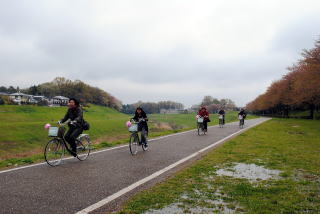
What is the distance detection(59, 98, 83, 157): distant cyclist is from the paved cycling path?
609 mm

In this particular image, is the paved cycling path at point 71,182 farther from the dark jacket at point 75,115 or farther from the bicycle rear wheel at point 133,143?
the dark jacket at point 75,115

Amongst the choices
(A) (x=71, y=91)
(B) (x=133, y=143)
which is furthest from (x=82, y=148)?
(A) (x=71, y=91)

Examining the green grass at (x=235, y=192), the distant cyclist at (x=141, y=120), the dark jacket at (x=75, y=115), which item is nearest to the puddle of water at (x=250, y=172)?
the green grass at (x=235, y=192)

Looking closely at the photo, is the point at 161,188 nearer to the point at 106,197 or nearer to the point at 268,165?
the point at 106,197

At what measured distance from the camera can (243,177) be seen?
6.28 meters

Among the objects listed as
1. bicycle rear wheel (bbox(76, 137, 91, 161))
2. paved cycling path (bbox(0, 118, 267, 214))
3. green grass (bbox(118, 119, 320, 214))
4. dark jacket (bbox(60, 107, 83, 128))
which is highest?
dark jacket (bbox(60, 107, 83, 128))

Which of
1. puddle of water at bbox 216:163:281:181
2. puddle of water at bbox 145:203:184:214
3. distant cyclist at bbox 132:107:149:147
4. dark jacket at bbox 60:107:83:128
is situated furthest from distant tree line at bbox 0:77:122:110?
puddle of water at bbox 145:203:184:214

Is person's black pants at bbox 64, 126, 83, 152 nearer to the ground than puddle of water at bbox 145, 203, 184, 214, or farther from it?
farther from it

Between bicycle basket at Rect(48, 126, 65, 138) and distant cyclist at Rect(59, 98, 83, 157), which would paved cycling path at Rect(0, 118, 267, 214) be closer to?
distant cyclist at Rect(59, 98, 83, 157)

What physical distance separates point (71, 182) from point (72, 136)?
8.57 ft

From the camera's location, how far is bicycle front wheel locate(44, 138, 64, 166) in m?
7.63

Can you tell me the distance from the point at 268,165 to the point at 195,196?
3876 millimetres

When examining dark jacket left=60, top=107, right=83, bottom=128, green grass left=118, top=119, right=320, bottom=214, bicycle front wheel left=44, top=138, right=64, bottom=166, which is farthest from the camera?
dark jacket left=60, top=107, right=83, bottom=128

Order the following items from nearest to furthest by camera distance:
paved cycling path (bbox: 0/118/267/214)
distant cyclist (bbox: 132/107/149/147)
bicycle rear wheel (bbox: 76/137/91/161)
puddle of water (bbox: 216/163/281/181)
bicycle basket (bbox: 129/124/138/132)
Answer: paved cycling path (bbox: 0/118/267/214) → puddle of water (bbox: 216/163/281/181) → bicycle rear wheel (bbox: 76/137/91/161) → bicycle basket (bbox: 129/124/138/132) → distant cyclist (bbox: 132/107/149/147)
